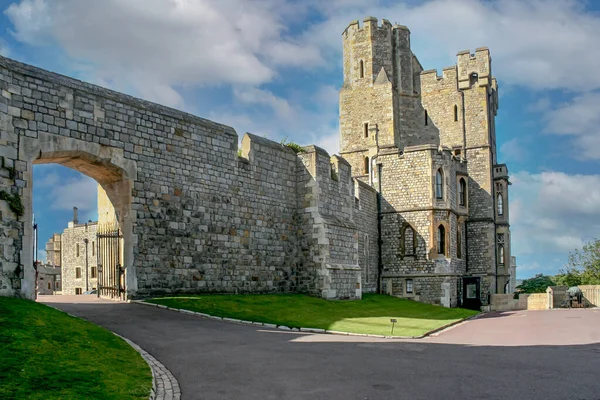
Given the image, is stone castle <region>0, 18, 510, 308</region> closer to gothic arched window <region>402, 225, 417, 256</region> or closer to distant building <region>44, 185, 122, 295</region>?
gothic arched window <region>402, 225, 417, 256</region>

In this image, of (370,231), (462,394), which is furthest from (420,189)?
(462,394)

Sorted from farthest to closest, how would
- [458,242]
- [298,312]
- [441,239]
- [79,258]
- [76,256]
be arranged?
[76,256], [79,258], [458,242], [441,239], [298,312]

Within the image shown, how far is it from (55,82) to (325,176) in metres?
12.5

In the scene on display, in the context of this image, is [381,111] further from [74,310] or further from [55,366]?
[55,366]

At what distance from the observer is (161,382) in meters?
8.42

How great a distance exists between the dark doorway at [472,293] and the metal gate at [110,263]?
24.3 m

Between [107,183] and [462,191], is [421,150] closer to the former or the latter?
[462,191]

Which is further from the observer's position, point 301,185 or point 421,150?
point 421,150

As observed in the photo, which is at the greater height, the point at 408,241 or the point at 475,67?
the point at 475,67

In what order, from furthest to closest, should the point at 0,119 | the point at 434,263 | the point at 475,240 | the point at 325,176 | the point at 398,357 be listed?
the point at 475,240 → the point at 434,263 → the point at 325,176 → the point at 0,119 → the point at 398,357

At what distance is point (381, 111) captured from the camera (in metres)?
43.2

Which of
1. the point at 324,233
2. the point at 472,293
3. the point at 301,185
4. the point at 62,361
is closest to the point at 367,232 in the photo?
the point at 472,293

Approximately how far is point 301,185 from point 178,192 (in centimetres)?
708

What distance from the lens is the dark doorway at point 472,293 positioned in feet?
119
